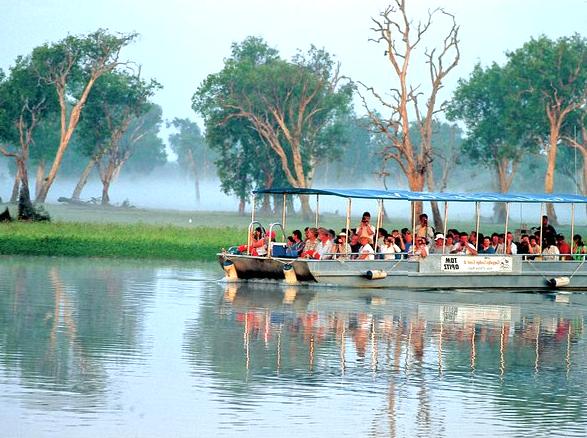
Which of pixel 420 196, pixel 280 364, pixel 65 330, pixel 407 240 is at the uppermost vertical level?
pixel 420 196

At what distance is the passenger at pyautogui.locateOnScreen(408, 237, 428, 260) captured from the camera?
34688 mm

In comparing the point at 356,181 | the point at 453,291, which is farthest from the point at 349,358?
the point at 356,181

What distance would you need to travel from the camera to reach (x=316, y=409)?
15.8 m

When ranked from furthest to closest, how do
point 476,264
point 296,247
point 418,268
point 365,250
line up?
point 476,264 < point 296,247 < point 418,268 < point 365,250

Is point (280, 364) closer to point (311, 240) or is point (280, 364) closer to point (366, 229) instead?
point (311, 240)

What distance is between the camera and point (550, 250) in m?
37.7

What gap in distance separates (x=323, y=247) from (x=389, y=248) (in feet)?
5.18

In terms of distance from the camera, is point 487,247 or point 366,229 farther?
point 487,247

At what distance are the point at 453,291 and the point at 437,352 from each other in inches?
556

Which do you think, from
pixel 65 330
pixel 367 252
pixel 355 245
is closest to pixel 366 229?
pixel 355 245

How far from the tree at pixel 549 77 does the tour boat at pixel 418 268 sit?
41683mm

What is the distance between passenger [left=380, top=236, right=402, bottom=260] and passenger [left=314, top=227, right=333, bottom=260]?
1275mm

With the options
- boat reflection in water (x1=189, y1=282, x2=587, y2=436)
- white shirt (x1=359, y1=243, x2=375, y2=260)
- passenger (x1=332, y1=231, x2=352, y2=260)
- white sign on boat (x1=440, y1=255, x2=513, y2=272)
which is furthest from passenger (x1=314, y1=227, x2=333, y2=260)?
white sign on boat (x1=440, y1=255, x2=513, y2=272)

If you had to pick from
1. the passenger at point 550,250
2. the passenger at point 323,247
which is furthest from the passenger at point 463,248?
the passenger at point 323,247
